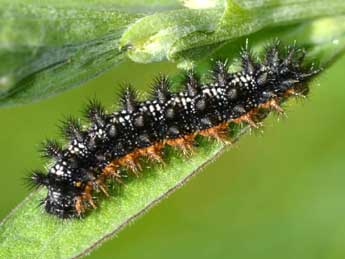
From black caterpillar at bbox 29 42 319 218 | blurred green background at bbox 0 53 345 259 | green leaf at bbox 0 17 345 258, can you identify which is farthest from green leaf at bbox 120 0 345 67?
blurred green background at bbox 0 53 345 259

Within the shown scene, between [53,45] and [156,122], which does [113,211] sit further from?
[53,45]

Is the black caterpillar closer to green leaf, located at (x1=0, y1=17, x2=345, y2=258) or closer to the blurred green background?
green leaf, located at (x1=0, y1=17, x2=345, y2=258)

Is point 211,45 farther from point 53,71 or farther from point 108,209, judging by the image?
point 108,209

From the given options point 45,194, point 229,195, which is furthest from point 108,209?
point 229,195

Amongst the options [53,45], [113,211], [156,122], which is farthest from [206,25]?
[113,211]

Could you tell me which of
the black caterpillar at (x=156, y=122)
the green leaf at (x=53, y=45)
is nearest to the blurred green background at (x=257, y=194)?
the black caterpillar at (x=156, y=122)

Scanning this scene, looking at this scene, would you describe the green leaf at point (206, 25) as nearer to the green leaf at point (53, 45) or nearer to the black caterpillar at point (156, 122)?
the green leaf at point (53, 45)

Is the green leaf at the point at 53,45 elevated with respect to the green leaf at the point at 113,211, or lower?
elevated
